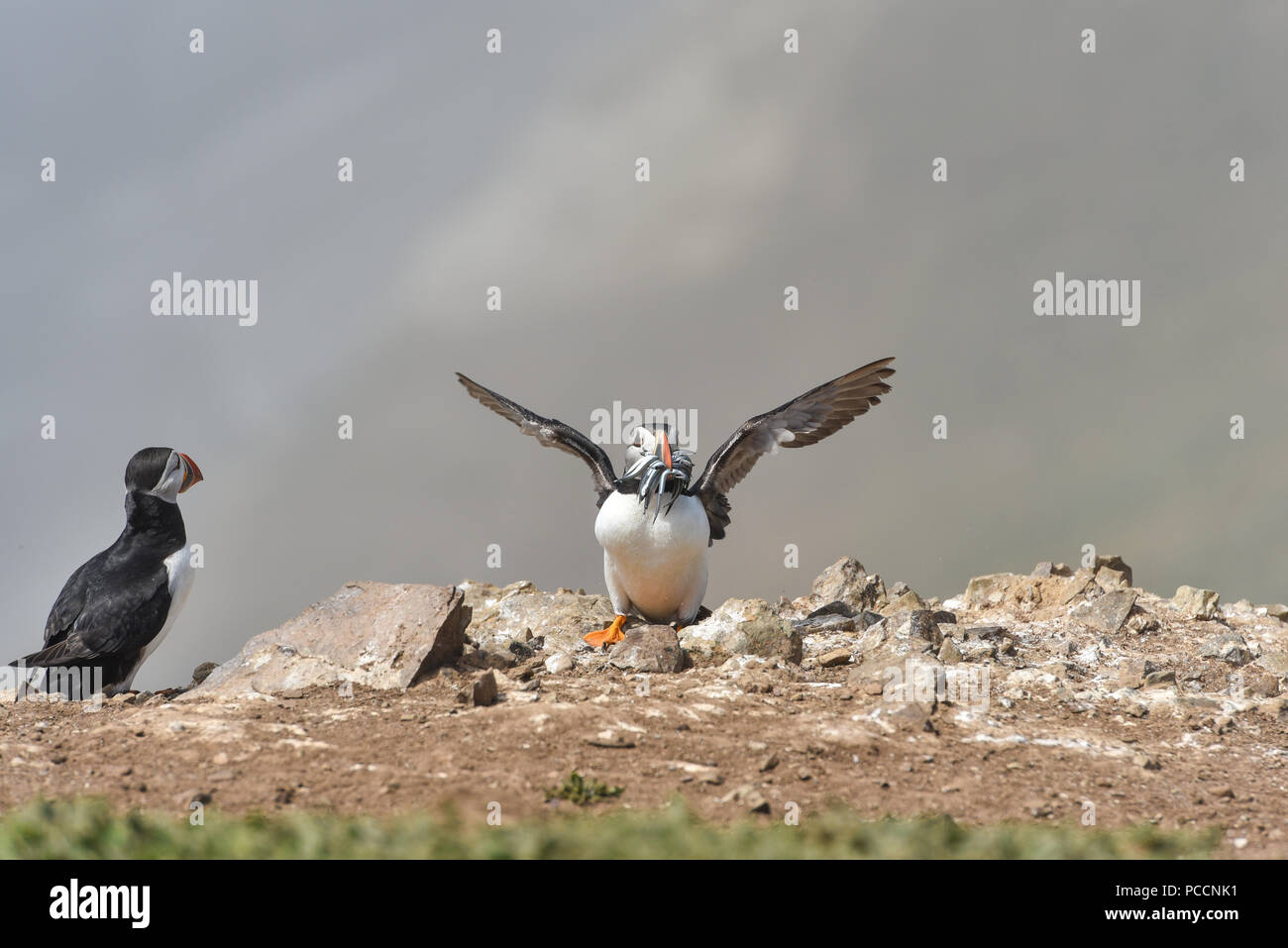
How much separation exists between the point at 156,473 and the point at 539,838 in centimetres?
709

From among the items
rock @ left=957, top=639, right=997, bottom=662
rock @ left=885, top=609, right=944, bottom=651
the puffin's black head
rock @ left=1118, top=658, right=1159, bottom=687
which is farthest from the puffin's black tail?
rock @ left=1118, top=658, right=1159, bottom=687

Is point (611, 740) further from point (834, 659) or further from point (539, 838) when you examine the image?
point (834, 659)

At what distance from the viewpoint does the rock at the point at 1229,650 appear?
1184cm

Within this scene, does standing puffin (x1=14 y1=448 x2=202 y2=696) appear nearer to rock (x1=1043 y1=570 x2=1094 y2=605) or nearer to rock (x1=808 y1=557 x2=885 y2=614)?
rock (x1=808 y1=557 x2=885 y2=614)

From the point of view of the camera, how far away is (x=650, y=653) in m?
9.79

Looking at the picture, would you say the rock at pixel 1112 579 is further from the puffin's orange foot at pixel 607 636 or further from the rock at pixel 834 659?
the puffin's orange foot at pixel 607 636

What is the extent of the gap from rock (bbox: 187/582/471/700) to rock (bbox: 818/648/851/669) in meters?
3.31

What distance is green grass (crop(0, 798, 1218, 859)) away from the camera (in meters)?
5.77

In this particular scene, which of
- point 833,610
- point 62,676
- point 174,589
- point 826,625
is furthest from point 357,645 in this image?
point 833,610

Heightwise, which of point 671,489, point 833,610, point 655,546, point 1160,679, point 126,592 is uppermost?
point 671,489
